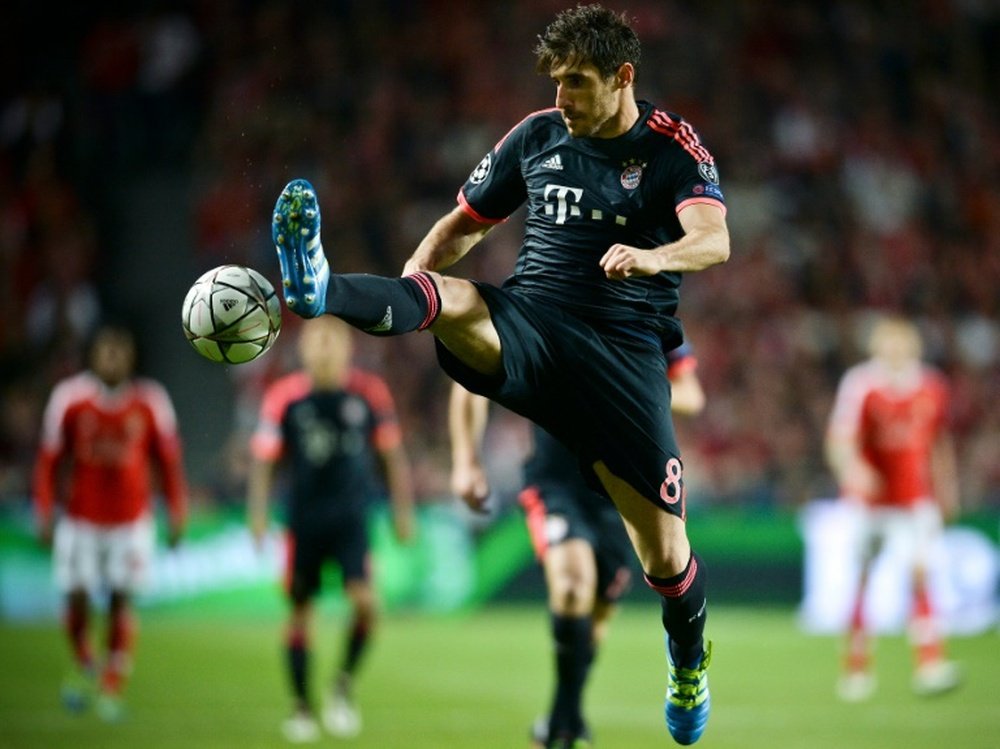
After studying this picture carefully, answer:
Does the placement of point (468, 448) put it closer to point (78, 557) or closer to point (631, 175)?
point (631, 175)

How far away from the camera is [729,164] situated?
17.3 m

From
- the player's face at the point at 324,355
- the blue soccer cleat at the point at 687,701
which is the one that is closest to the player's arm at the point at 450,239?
the blue soccer cleat at the point at 687,701

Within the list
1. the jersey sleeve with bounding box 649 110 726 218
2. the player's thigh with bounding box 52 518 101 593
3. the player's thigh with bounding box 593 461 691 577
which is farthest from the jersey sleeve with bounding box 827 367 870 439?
the jersey sleeve with bounding box 649 110 726 218

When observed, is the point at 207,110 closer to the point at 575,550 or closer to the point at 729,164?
the point at 729,164

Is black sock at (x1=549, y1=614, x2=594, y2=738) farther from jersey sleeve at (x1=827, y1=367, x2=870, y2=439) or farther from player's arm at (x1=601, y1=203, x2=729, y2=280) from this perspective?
jersey sleeve at (x1=827, y1=367, x2=870, y2=439)

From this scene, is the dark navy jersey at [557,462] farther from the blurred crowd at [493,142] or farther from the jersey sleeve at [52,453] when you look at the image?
the blurred crowd at [493,142]

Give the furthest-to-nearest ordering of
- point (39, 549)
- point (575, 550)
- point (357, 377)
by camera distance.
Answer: point (39, 549) < point (357, 377) < point (575, 550)

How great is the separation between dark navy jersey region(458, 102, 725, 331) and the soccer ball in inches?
42.8

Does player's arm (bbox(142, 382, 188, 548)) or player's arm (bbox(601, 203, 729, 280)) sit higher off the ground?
player's arm (bbox(142, 382, 188, 548))

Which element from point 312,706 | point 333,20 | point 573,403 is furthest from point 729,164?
point 573,403

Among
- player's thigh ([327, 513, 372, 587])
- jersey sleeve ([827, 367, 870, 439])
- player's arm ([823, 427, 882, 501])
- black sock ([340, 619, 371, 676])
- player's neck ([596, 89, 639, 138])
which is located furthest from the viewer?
jersey sleeve ([827, 367, 870, 439])

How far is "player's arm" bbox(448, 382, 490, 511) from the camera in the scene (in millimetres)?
6867

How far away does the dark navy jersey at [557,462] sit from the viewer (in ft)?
23.5

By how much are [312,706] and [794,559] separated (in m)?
6.55
